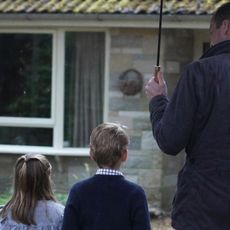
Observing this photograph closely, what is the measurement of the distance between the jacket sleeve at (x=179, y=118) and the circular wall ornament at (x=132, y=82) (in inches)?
216

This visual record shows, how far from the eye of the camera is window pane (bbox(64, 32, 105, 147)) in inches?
361

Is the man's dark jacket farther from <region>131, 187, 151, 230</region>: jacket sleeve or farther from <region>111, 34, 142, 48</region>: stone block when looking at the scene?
<region>111, 34, 142, 48</region>: stone block

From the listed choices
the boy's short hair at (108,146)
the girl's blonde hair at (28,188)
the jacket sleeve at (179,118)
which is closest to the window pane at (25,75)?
the girl's blonde hair at (28,188)

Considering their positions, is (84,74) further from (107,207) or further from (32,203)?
(107,207)

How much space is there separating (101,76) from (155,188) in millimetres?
1664

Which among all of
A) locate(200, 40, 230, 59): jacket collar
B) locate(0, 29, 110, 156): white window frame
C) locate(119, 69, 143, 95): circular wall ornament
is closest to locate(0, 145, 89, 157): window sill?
locate(0, 29, 110, 156): white window frame

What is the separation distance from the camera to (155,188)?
340 inches

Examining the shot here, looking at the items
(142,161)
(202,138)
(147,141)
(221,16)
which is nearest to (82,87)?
(147,141)

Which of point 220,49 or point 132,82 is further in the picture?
point 132,82

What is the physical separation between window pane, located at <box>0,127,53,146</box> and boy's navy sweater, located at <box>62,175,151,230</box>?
5.94 meters

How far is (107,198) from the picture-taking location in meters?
3.39

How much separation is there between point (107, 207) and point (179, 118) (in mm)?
643

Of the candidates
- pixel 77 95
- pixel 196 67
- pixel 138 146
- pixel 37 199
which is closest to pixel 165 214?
pixel 138 146

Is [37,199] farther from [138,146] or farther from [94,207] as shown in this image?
[138,146]
